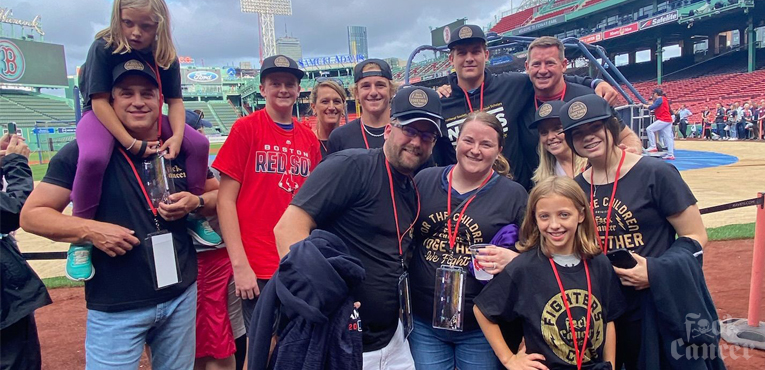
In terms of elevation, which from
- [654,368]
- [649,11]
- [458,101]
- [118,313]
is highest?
[649,11]

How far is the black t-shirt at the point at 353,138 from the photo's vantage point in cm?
385

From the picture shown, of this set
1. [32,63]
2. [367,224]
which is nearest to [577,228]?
[367,224]

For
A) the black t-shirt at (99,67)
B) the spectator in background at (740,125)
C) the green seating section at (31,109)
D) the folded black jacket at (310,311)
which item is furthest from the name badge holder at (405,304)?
the green seating section at (31,109)

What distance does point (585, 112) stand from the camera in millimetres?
2611

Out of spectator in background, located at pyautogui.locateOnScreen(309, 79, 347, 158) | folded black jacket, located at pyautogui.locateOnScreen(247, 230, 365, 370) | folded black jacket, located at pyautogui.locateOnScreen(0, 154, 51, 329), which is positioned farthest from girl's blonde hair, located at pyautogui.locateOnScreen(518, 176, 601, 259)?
folded black jacket, located at pyautogui.locateOnScreen(0, 154, 51, 329)

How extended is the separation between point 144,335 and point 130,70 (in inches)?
55.4

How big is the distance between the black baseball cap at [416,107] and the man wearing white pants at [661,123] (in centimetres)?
1361

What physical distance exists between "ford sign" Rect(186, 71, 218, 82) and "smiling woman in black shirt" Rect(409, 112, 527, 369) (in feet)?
306

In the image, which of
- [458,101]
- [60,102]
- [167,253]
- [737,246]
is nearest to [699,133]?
[737,246]

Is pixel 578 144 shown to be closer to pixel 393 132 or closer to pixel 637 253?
pixel 637 253

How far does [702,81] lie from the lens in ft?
119

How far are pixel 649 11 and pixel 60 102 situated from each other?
193 ft

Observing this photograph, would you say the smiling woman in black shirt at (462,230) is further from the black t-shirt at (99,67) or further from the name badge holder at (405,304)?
the black t-shirt at (99,67)

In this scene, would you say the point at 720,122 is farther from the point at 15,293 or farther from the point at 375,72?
the point at 15,293
